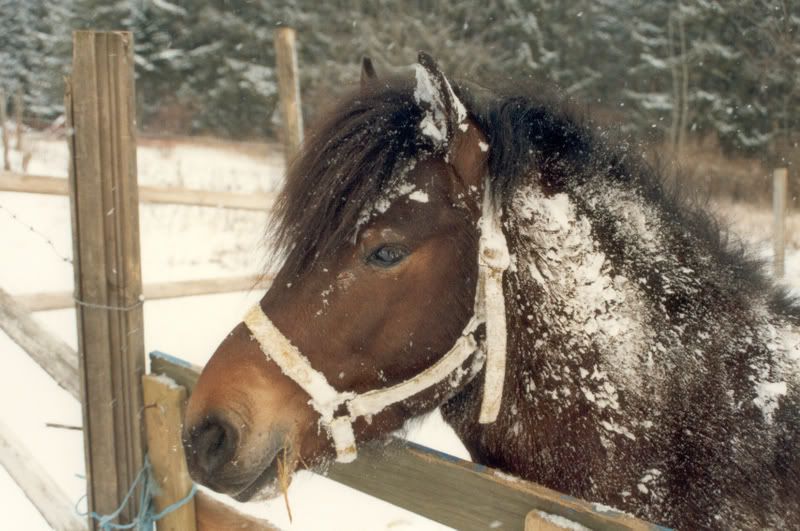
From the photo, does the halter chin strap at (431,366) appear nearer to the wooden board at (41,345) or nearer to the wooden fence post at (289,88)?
the wooden board at (41,345)

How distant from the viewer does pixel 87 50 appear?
6.39 feet

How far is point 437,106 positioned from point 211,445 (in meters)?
1.05

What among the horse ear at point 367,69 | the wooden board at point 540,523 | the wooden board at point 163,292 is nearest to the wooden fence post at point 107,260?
the horse ear at point 367,69

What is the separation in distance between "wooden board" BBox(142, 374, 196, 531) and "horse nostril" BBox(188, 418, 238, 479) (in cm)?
56

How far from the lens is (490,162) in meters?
1.61

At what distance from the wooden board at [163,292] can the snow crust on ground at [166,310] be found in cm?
19

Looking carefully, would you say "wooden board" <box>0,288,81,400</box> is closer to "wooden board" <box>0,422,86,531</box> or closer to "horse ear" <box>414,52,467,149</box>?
"wooden board" <box>0,422,86,531</box>

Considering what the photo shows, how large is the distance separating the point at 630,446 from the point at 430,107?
41.4 inches

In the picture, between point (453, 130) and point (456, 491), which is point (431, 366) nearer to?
point (456, 491)

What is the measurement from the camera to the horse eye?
1.54m

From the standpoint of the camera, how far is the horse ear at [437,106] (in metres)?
1.49

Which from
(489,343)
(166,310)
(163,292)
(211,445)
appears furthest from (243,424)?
(166,310)

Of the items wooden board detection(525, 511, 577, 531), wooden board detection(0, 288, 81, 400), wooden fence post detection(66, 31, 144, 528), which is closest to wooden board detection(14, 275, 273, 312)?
wooden board detection(0, 288, 81, 400)

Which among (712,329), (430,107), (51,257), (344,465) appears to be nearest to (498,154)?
(430,107)
